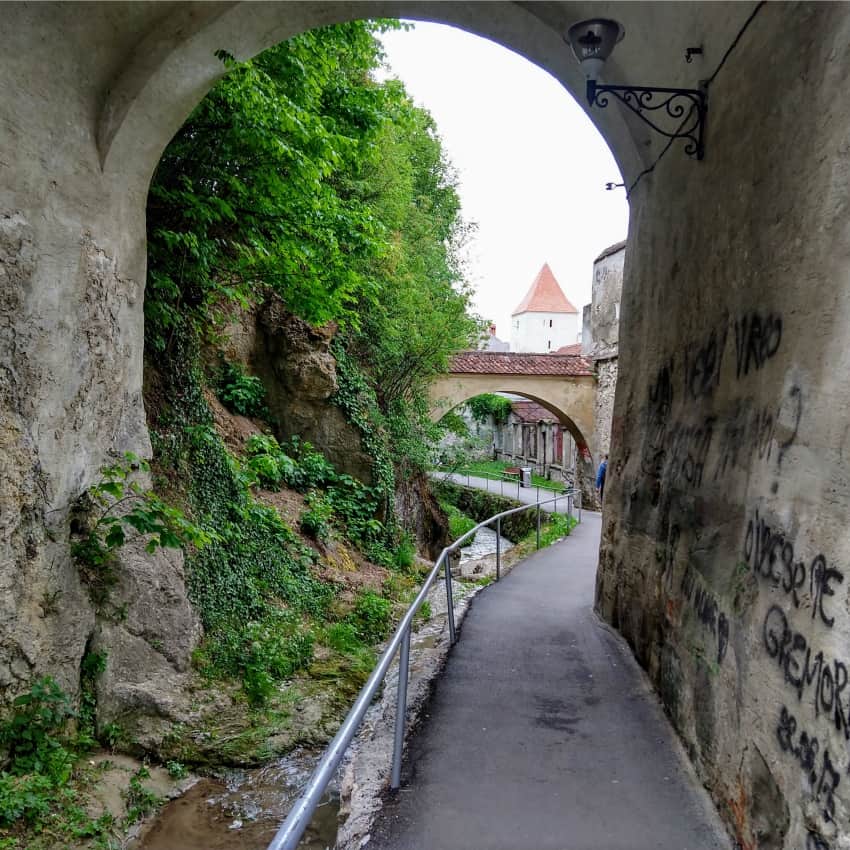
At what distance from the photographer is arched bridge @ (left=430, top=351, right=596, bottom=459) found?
1997 centimetres

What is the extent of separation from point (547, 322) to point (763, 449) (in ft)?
215

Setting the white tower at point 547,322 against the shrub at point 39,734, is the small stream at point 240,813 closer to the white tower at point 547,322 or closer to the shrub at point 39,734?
the shrub at point 39,734

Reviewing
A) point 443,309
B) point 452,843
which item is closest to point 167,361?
point 452,843

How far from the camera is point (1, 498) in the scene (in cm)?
354

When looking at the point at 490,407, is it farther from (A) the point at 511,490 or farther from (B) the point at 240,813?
(B) the point at 240,813

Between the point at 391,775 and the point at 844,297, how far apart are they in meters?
2.82

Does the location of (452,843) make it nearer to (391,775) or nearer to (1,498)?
(391,775)

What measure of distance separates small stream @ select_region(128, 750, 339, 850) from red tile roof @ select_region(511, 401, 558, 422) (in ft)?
104

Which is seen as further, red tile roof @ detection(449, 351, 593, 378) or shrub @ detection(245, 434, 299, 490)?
red tile roof @ detection(449, 351, 593, 378)

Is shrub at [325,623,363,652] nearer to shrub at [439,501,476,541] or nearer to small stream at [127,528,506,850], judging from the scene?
small stream at [127,528,506,850]

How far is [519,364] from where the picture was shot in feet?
66.9

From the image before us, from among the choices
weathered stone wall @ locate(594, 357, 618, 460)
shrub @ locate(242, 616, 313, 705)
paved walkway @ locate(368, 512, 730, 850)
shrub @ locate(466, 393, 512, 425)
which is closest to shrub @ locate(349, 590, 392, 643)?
shrub @ locate(242, 616, 313, 705)

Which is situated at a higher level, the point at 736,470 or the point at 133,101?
the point at 133,101

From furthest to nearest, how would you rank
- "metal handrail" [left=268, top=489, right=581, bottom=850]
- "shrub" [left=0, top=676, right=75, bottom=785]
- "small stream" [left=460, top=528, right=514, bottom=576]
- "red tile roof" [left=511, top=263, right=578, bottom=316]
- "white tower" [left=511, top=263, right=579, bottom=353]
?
"red tile roof" [left=511, top=263, right=578, bottom=316], "white tower" [left=511, top=263, right=579, bottom=353], "small stream" [left=460, top=528, right=514, bottom=576], "shrub" [left=0, top=676, right=75, bottom=785], "metal handrail" [left=268, top=489, right=581, bottom=850]
